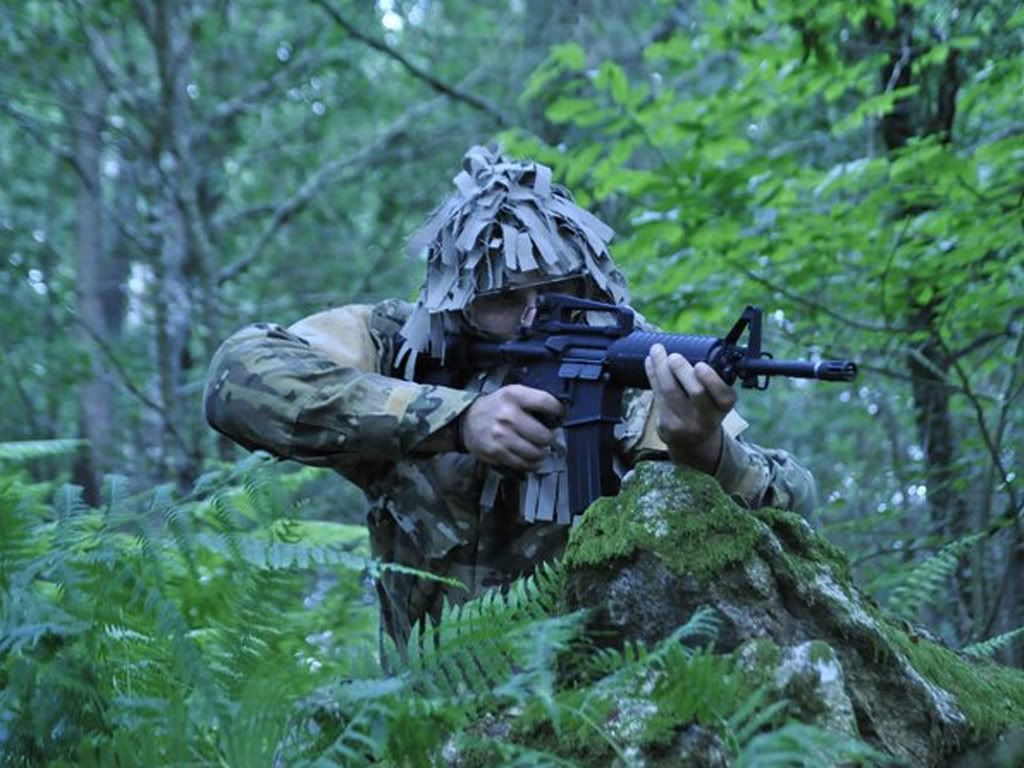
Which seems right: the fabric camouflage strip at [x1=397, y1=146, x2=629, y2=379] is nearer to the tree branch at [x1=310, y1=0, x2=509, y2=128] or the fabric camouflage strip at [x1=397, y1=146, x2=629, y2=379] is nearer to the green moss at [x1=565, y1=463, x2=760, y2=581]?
the green moss at [x1=565, y1=463, x2=760, y2=581]

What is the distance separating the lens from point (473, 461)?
3002 mm

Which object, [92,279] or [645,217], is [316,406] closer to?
[645,217]

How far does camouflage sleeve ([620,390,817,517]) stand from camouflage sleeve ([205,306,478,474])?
451mm

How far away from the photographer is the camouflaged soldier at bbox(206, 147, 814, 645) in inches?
105

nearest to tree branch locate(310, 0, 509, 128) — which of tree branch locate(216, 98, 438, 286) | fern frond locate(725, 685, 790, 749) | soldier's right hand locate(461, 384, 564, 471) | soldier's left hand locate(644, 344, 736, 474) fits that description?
tree branch locate(216, 98, 438, 286)

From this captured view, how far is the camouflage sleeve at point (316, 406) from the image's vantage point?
2.70 meters

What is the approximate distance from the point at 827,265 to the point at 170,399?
190 inches

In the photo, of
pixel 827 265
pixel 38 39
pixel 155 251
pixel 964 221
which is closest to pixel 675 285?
pixel 827 265

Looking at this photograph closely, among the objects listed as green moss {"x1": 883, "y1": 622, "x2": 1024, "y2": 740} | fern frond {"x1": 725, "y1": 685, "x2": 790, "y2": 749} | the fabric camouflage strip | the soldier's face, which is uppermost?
the fabric camouflage strip

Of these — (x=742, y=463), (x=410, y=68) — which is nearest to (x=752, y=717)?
(x=742, y=463)

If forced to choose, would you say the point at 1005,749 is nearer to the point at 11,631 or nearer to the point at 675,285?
the point at 11,631

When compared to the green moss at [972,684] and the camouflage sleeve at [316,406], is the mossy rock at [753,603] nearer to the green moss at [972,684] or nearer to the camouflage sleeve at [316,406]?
the green moss at [972,684]

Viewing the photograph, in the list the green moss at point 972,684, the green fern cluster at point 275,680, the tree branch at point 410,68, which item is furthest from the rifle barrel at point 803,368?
the tree branch at point 410,68

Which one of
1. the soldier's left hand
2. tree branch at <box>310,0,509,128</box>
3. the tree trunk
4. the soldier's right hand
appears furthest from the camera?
the tree trunk
